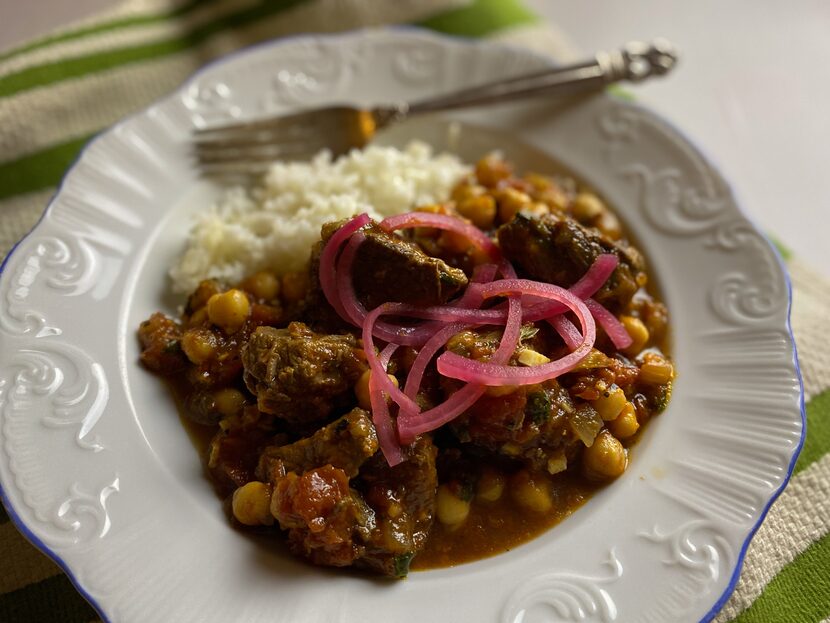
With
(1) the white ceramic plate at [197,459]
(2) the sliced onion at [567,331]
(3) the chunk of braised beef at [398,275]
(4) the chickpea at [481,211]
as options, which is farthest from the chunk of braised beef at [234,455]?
(4) the chickpea at [481,211]

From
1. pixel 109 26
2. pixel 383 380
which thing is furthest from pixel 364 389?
pixel 109 26

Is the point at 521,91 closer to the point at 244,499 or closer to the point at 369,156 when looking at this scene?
the point at 369,156

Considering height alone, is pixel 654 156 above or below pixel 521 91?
below

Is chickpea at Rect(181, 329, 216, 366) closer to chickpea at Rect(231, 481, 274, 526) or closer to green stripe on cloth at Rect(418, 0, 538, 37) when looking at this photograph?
chickpea at Rect(231, 481, 274, 526)

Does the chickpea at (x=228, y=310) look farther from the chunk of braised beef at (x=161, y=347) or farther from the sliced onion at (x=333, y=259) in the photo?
the sliced onion at (x=333, y=259)

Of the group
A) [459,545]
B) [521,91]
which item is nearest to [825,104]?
[521,91]

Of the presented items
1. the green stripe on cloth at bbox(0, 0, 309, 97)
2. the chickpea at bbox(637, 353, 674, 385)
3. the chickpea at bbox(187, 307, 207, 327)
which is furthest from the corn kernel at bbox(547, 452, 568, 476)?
the green stripe on cloth at bbox(0, 0, 309, 97)
